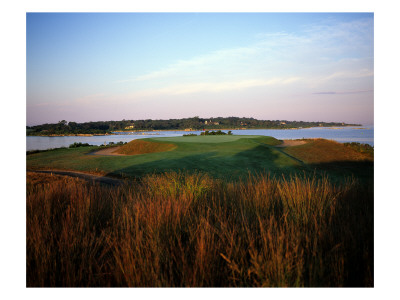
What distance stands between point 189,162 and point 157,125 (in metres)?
3.40

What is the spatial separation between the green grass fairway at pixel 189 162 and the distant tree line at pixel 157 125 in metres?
1.62

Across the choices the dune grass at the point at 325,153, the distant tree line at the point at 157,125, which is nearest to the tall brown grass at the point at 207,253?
the distant tree line at the point at 157,125

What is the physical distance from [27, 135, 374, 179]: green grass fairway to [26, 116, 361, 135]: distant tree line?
5.30 ft

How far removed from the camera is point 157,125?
14695 mm

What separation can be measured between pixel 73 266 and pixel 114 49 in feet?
14.8

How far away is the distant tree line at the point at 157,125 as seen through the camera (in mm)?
7145

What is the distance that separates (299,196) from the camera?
3.49 meters

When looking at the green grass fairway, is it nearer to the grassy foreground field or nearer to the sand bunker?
the sand bunker

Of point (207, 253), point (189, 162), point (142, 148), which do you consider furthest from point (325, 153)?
point (207, 253)

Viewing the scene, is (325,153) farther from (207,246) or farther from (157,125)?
(207,246)

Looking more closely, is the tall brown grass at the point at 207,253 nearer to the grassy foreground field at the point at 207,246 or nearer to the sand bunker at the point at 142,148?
the grassy foreground field at the point at 207,246

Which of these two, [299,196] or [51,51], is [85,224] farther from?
[51,51]

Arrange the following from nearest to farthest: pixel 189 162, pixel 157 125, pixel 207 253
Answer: pixel 207 253
pixel 189 162
pixel 157 125
